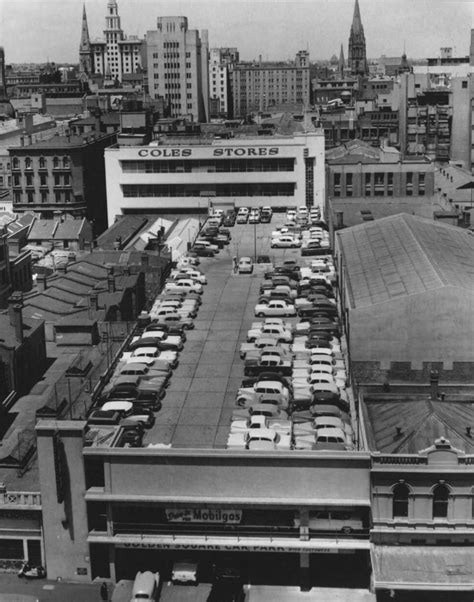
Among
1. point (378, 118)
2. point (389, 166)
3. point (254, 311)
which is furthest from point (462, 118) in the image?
point (254, 311)

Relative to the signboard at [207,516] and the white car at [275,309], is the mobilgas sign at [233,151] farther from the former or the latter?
the signboard at [207,516]

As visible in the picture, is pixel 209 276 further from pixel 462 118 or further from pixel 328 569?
pixel 462 118

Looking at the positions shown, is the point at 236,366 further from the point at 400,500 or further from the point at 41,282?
the point at 41,282

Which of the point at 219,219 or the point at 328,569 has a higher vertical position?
the point at 219,219

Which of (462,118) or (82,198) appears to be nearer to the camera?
(82,198)

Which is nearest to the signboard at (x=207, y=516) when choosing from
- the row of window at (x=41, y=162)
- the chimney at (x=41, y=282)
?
the chimney at (x=41, y=282)

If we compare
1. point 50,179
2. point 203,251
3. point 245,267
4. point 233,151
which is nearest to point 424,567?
point 245,267
